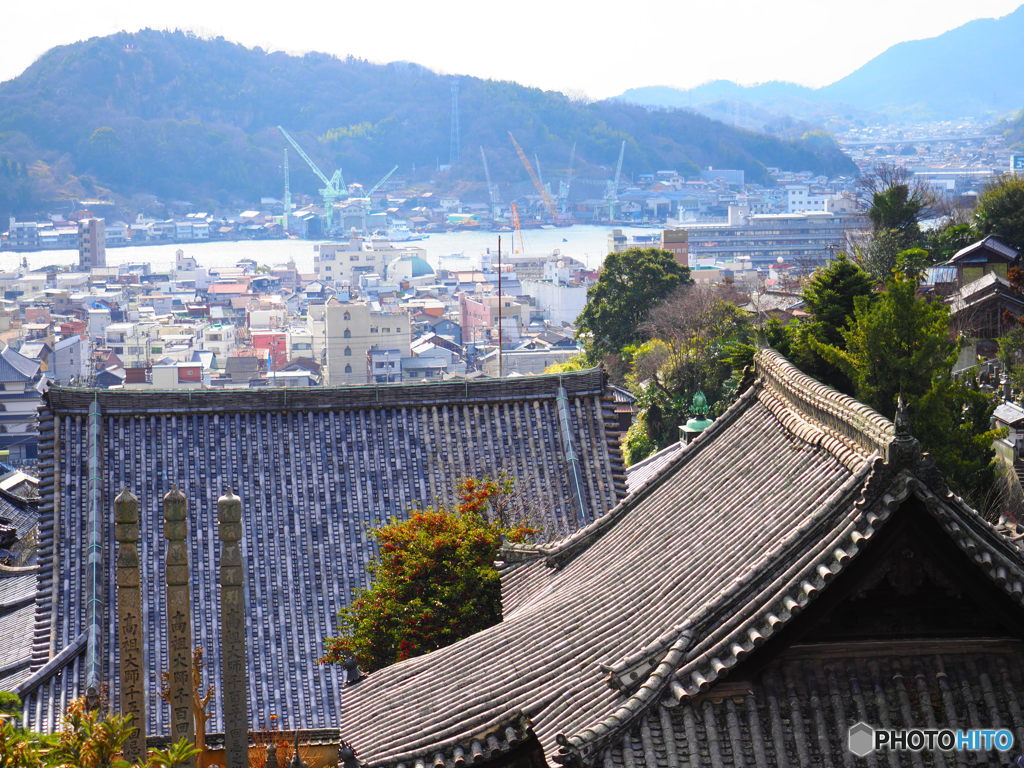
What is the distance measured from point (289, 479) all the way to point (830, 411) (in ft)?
32.1

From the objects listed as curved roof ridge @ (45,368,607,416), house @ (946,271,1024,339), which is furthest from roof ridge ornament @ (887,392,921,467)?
house @ (946,271,1024,339)

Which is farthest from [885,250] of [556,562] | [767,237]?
[767,237]

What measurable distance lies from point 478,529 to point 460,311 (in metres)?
108

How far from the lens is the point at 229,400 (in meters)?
17.4

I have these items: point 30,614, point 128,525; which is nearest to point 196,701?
point 128,525

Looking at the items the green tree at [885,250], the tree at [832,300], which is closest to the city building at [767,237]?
the green tree at [885,250]

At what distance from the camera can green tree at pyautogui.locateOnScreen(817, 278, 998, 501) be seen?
18.2m

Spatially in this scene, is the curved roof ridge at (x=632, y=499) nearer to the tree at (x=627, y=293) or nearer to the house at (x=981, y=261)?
the house at (x=981, y=261)

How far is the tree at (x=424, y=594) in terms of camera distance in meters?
12.5

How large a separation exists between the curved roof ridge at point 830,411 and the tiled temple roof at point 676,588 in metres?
0.02

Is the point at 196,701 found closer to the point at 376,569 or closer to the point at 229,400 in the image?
the point at 376,569

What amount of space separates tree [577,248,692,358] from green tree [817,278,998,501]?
2705 centimetres

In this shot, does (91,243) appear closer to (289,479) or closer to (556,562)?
(289,479)

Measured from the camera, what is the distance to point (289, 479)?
664 inches
